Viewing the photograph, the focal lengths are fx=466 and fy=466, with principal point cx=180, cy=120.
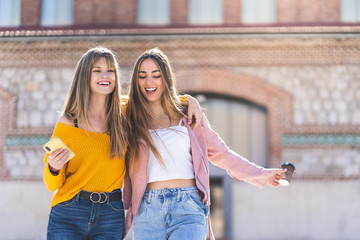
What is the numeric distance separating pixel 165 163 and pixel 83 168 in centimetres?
65

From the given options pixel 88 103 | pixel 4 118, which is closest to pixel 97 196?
pixel 88 103

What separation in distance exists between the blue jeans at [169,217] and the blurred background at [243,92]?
7.37 metres

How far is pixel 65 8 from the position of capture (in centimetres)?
1164

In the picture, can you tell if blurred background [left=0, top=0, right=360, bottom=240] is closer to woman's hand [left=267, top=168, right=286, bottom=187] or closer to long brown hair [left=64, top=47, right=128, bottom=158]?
woman's hand [left=267, top=168, right=286, bottom=187]

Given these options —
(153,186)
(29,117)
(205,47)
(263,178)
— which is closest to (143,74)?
(153,186)

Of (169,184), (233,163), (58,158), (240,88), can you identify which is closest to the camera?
(58,158)

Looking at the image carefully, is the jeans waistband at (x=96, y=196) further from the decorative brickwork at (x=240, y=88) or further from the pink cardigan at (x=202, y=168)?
the decorative brickwork at (x=240, y=88)

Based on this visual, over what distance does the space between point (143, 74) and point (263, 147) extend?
7.65 metres

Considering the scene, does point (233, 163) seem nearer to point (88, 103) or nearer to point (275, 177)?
point (275, 177)

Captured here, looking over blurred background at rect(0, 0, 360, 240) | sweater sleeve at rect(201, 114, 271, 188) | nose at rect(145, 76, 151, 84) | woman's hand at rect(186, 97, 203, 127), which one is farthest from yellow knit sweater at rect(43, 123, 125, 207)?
blurred background at rect(0, 0, 360, 240)

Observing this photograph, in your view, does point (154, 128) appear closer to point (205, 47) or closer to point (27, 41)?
point (205, 47)

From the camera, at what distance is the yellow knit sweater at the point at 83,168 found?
3.58 metres

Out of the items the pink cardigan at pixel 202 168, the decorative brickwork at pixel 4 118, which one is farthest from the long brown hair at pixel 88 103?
the decorative brickwork at pixel 4 118

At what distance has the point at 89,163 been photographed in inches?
142
